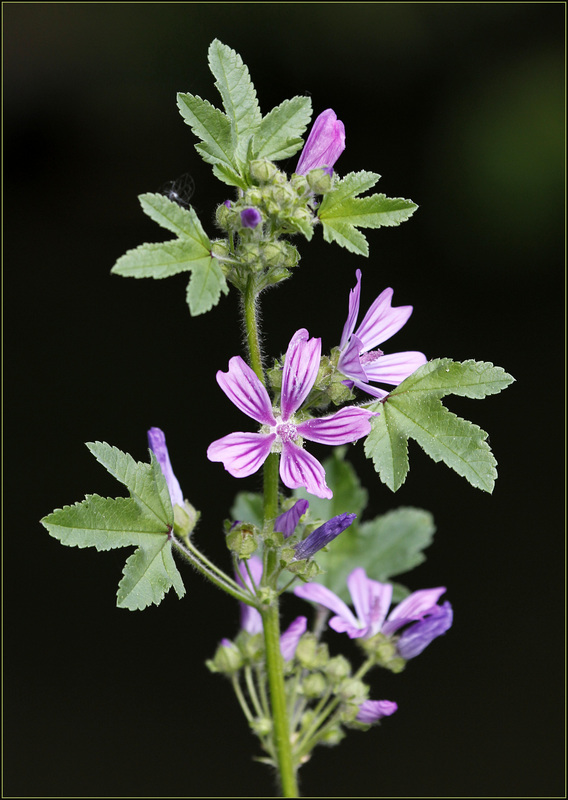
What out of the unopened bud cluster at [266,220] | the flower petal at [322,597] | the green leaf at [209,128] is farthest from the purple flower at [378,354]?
the flower petal at [322,597]

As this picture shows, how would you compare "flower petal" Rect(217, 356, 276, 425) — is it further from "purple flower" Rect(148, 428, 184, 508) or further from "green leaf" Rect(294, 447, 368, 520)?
"green leaf" Rect(294, 447, 368, 520)

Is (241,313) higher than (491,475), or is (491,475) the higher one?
(241,313)

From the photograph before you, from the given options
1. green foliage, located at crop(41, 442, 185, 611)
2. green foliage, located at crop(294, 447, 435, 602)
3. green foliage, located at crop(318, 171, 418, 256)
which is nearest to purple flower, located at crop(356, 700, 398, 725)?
green foliage, located at crop(294, 447, 435, 602)

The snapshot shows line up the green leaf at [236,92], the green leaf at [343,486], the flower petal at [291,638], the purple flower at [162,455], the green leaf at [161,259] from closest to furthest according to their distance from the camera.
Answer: the green leaf at [161,259] → the green leaf at [236,92] → the purple flower at [162,455] → the flower petal at [291,638] → the green leaf at [343,486]

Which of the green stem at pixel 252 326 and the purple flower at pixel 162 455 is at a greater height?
the green stem at pixel 252 326

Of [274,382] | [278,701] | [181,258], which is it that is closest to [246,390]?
[274,382]

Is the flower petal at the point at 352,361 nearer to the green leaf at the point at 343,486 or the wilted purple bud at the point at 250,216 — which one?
the wilted purple bud at the point at 250,216

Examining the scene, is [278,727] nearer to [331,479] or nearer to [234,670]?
[234,670]

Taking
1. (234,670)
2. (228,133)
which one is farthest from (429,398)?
(234,670)
